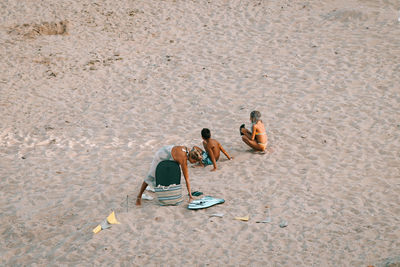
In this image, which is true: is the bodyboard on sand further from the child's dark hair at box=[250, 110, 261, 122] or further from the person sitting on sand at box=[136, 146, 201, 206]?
the child's dark hair at box=[250, 110, 261, 122]

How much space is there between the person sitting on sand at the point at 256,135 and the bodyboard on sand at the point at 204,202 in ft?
5.80

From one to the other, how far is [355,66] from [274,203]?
5.94m

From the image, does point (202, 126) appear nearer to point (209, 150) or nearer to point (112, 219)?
point (209, 150)

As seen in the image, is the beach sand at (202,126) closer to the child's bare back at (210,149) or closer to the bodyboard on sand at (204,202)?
the bodyboard on sand at (204,202)

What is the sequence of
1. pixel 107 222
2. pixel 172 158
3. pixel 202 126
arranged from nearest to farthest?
pixel 107 222 → pixel 172 158 → pixel 202 126

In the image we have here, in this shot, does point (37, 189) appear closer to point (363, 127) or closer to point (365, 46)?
point (363, 127)

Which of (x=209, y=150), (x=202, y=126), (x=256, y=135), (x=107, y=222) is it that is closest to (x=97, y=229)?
(x=107, y=222)

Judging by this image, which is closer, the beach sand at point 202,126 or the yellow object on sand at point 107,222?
the beach sand at point 202,126

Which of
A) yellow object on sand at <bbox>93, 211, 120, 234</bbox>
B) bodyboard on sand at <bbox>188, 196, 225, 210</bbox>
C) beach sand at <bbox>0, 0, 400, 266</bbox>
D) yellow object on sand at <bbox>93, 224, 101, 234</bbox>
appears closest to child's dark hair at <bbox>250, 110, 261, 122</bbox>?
beach sand at <bbox>0, 0, 400, 266</bbox>

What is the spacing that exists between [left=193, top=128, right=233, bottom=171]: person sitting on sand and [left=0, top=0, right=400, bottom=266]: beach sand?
203 mm

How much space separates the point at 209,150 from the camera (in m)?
7.65

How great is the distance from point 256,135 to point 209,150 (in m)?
0.93

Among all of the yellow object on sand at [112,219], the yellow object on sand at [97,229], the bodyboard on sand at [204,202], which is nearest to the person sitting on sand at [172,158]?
the bodyboard on sand at [204,202]

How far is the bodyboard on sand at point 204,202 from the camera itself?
6.39 metres
